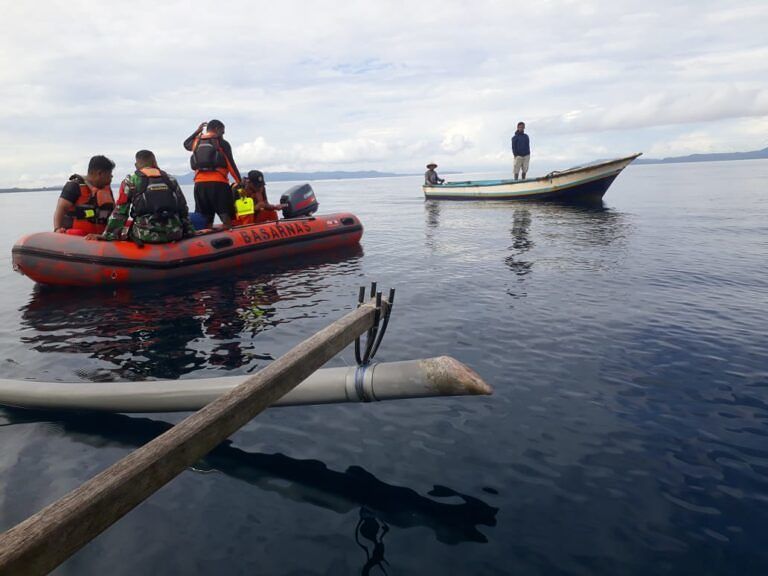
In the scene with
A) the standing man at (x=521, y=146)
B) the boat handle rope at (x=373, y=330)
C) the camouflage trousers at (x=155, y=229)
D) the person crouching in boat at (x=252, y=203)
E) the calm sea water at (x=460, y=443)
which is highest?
the standing man at (x=521, y=146)

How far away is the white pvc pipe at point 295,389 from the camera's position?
3295 mm

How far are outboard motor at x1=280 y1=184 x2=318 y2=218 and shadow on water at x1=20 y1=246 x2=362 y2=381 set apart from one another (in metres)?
3.38

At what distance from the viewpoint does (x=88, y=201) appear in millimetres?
10250

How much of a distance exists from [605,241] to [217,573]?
45.3 ft

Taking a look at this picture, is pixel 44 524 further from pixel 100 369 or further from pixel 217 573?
pixel 100 369

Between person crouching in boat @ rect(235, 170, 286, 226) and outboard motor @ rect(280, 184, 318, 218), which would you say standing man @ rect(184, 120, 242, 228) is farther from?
outboard motor @ rect(280, 184, 318, 218)

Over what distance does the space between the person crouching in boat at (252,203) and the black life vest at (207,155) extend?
5.27 feet

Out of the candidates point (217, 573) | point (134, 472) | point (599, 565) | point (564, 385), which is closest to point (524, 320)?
point (564, 385)

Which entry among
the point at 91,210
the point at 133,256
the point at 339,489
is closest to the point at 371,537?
the point at 339,489

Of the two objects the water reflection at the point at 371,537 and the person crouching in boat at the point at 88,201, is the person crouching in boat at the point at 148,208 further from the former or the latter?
the water reflection at the point at 371,537

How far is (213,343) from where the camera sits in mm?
6734

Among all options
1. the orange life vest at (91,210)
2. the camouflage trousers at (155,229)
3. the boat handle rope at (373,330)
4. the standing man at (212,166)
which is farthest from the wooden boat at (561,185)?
the boat handle rope at (373,330)

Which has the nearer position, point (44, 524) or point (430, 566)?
point (44, 524)

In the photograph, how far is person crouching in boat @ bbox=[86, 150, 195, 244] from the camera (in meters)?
9.42
